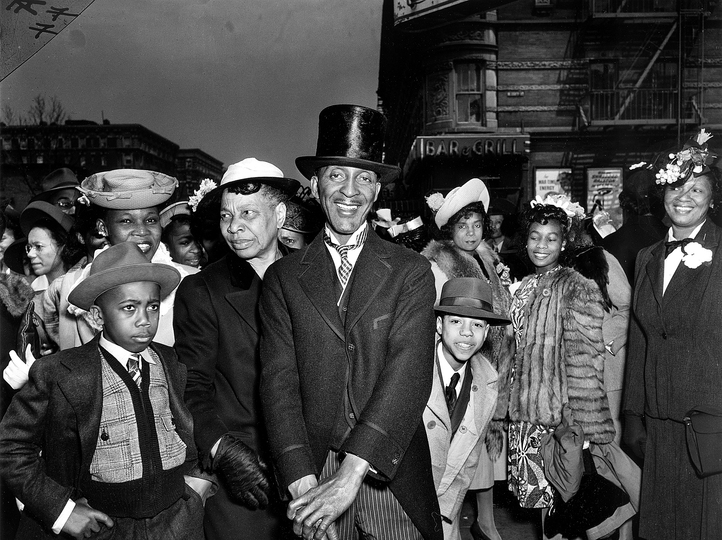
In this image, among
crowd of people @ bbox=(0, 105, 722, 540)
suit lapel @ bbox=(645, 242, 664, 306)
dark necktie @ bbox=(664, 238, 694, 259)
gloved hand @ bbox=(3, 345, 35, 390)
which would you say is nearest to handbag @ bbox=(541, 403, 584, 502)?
crowd of people @ bbox=(0, 105, 722, 540)

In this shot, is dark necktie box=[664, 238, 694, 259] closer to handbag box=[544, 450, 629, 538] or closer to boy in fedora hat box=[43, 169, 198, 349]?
handbag box=[544, 450, 629, 538]

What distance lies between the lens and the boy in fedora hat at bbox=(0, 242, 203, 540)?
263cm

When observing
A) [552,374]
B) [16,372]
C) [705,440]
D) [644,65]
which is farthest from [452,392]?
[644,65]

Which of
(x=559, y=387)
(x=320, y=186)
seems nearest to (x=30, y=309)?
(x=320, y=186)

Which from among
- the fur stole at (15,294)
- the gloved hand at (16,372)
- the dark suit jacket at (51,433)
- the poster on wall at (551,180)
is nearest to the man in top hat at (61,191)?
the fur stole at (15,294)

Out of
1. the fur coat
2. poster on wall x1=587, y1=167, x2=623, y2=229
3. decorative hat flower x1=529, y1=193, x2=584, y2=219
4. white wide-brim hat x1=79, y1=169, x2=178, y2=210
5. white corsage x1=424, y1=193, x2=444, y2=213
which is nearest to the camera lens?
white wide-brim hat x1=79, y1=169, x2=178, y2=210

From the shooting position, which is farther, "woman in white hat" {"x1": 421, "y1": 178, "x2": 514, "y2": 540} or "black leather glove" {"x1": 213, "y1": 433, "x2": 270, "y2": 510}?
"woman in white hat" {"x1": 421, "y1": 178, "x2": 514, "y2": 540}

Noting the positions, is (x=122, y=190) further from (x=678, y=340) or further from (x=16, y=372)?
(x=678, y=340)

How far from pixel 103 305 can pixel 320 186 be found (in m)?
1.06

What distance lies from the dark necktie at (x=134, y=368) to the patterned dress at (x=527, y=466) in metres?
2.63

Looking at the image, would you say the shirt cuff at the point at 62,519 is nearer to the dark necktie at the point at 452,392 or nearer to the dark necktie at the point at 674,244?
the dark necktie at the point at 452,392

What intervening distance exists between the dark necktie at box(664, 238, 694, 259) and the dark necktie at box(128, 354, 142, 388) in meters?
2.93

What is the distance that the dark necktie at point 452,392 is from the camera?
13.0 feet

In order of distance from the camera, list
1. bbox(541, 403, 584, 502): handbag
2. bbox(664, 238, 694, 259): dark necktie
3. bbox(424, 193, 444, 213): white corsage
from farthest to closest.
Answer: bbox(424, 193, 444, 213): white corsage < bbox(541, 403, 584, 502): handbag < bbox(664, 238, 694, 259): dark necktie
